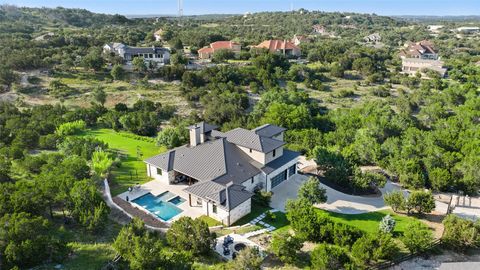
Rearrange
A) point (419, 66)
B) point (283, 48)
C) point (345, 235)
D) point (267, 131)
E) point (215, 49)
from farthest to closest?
point (283, 48) → point (215, 49) → point (419, 66) → point (267, 131) → point (345, 235)

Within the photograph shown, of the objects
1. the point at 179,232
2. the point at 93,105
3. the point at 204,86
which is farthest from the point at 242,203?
the point at 204,86

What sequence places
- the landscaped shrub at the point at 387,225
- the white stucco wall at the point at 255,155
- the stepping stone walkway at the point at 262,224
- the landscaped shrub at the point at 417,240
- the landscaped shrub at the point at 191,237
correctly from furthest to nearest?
the white stucco wall at the point at 255,155 → the stepping stone walkway at the point at 262,224 → the landscaped shrub at the point at 387,225 → the landscaped shrub at the point at 417,240 → the landscaped shrub at the point at 191,237

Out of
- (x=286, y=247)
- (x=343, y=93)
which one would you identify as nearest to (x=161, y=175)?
(x=286, y=247)

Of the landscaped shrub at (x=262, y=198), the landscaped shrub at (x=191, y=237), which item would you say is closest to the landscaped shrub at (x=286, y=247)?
the landscaped shrub at (x=191, y=237)

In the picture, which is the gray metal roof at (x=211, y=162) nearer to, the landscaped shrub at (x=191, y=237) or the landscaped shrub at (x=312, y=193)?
the landscaped shrub at (x=312, y=193)

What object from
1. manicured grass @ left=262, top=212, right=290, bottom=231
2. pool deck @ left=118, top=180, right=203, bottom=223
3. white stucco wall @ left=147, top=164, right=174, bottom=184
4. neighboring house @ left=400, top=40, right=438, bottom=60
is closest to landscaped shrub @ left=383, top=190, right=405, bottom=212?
manicured grass @ left=262, top=212, right=290, bottom=231

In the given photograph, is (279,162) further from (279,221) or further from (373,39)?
(373,39)

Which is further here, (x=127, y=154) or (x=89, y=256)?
(x=127, y=154)
